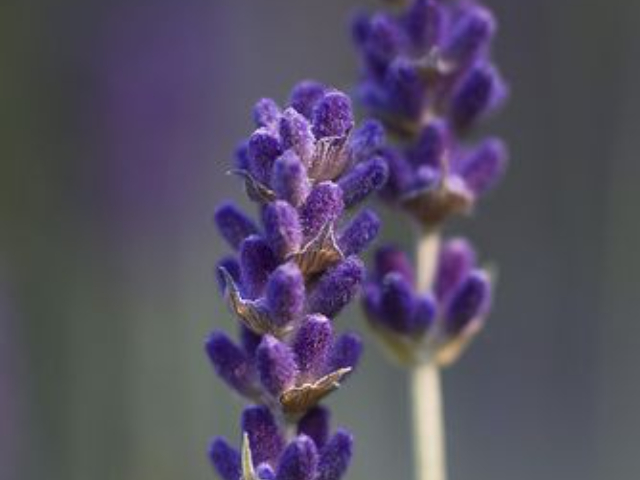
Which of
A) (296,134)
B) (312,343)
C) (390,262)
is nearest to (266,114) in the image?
(296,134)

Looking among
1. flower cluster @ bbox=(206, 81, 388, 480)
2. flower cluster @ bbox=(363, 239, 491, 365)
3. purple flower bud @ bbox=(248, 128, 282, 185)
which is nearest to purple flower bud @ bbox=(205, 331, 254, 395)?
flower cluster @ bbox=(206, 81, 388, 480)

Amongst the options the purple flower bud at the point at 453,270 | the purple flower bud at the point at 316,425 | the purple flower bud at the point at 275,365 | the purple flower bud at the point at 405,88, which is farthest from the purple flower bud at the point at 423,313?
the purple flower bud at the point at 275,365

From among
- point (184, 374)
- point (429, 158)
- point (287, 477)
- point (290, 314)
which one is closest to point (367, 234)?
point (290, 314)

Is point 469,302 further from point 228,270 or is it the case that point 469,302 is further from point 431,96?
point 228,270

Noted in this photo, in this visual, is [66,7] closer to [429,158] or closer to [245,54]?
[245,54]

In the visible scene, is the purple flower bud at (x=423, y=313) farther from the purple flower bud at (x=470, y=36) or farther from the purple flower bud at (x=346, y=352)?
the purple flower bud at (x=346, y=352)

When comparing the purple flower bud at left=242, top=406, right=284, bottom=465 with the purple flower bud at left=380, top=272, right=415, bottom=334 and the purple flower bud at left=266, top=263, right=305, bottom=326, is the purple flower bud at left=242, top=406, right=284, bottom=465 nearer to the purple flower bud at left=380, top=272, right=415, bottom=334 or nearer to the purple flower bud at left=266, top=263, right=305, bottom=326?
the purple flower bud at left=266, top=263, right=305, bottom=326
